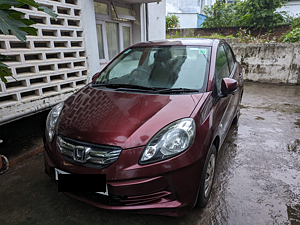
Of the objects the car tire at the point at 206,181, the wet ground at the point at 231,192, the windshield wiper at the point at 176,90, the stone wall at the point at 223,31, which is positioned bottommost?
the wet ground at the point at 231,192

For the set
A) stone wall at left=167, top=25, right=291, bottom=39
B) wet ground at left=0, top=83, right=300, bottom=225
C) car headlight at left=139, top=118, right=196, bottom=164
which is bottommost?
A: wet ground at left=0, top=83, right=300, bottom=225

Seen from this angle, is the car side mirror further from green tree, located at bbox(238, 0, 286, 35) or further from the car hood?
green tree, located at bbox(238, 0, 286, 35)

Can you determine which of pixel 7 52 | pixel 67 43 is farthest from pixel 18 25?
pixel 67 43

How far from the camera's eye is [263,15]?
10609 millimetres

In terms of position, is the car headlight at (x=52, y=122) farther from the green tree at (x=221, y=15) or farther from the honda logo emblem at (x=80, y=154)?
the green tree at (x=221, y=15)

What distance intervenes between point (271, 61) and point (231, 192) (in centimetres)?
650

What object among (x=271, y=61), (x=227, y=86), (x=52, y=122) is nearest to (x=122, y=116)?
(x=52, y=122)

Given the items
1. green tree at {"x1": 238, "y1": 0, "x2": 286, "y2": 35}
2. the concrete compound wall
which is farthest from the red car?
green tree at {"x1": 238, "y1": 0, "x2": 286, "y2": 35}

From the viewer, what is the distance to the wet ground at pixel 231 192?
1918 mm

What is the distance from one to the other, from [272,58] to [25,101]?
7.44 meters

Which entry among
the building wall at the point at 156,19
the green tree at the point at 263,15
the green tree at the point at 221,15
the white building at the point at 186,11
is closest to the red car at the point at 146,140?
the building wall at the point at 156,19

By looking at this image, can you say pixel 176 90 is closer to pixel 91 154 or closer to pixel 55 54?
pixel 91 154

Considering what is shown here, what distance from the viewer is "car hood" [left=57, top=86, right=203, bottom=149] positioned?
166cm

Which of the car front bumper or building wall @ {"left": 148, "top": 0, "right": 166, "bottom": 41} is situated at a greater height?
building wall @ {"left": 148, "top": 0, "right": 166, "bottom": 41}
